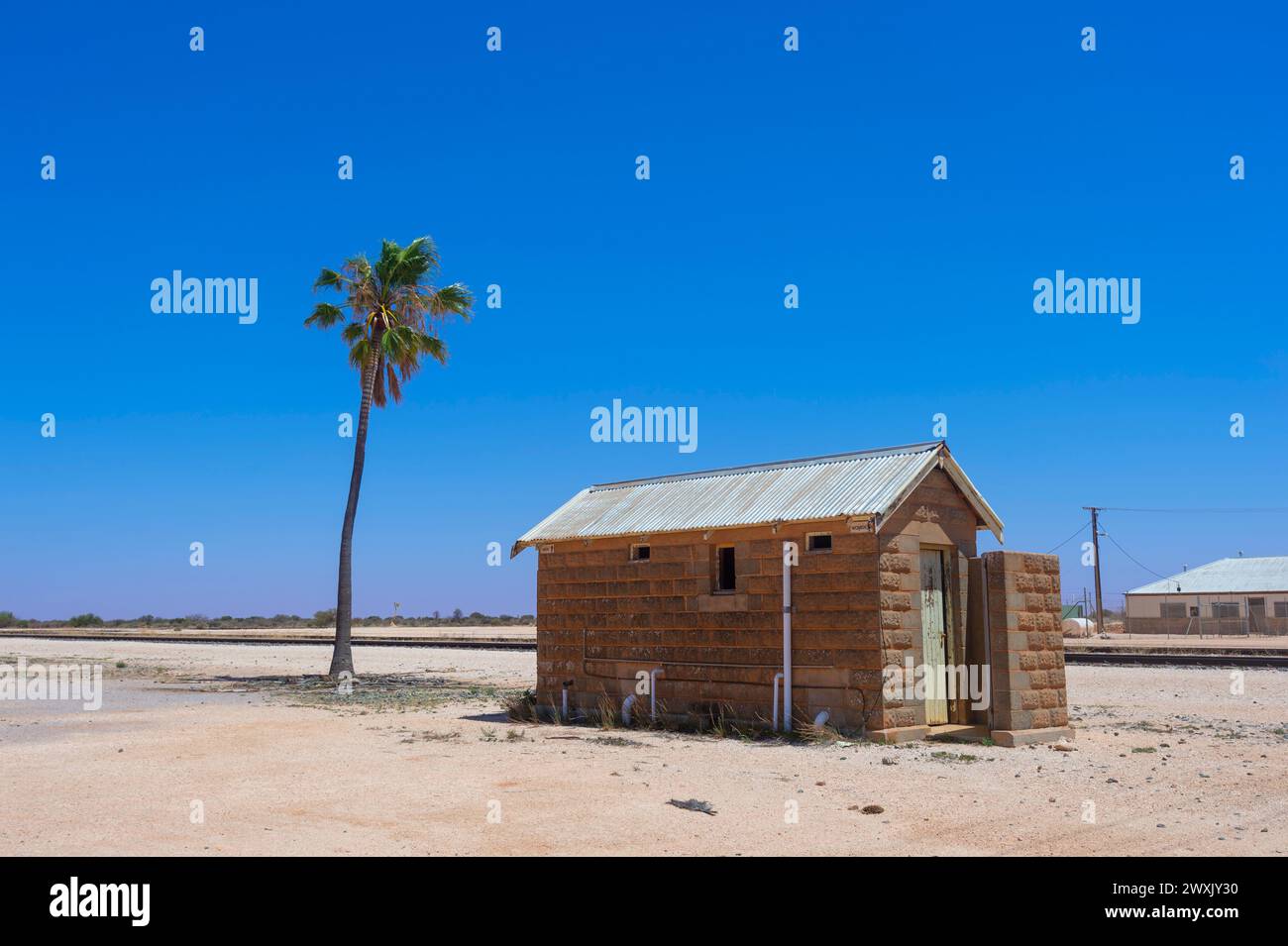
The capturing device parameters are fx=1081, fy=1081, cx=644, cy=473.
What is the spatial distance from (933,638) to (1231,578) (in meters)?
55.5

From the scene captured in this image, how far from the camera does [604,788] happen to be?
1159 cm

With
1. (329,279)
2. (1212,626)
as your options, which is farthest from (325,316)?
(1212,626)

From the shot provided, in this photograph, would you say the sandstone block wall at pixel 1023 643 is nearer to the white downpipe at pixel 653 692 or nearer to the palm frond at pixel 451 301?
the white downpipe at pixel 653 692

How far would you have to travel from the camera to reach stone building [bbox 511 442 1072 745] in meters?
15.3

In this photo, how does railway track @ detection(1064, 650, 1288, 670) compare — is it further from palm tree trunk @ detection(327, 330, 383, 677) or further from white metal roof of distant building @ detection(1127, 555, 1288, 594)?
white metal roof of distant building @ detection(1127, 555, 1288, 594)

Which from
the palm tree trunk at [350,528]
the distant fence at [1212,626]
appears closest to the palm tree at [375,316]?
the palm tree trunk at [350,528]

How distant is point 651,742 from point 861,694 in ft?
10.2

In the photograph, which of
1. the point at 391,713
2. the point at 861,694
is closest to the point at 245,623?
the point at 391,713

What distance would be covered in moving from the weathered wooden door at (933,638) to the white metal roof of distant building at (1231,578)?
51.9 metres

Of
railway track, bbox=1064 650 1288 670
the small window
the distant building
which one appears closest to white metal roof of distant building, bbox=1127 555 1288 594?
the distant building
